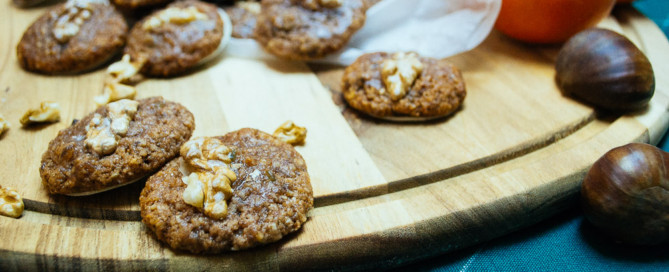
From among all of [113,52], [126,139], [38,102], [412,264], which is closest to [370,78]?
[412,264]

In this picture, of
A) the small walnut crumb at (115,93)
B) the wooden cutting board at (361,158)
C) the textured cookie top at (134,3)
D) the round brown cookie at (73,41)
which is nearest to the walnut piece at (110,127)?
the wooden cutting board at (361,158)

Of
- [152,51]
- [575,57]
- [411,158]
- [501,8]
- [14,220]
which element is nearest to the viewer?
[14,220]

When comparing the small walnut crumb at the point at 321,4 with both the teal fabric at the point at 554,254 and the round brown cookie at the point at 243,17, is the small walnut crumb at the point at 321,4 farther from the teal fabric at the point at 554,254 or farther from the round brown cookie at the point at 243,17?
the teal fabric at the point at 554,254

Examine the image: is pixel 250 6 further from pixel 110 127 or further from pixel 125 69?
pixel 110 127

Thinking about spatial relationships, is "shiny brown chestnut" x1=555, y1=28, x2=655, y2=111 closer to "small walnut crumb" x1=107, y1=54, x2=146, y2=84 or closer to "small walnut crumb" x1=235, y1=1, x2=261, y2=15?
"small walnut crumb" x1=235, y1=1, x2=261, y2=15

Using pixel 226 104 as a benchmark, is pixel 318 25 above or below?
above

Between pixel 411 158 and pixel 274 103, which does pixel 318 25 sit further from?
pixel 411 158

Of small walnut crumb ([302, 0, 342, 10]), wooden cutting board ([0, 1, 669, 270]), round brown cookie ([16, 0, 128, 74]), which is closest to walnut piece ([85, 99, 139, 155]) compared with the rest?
wooden cutting board ([0, 1, 669, 270])
